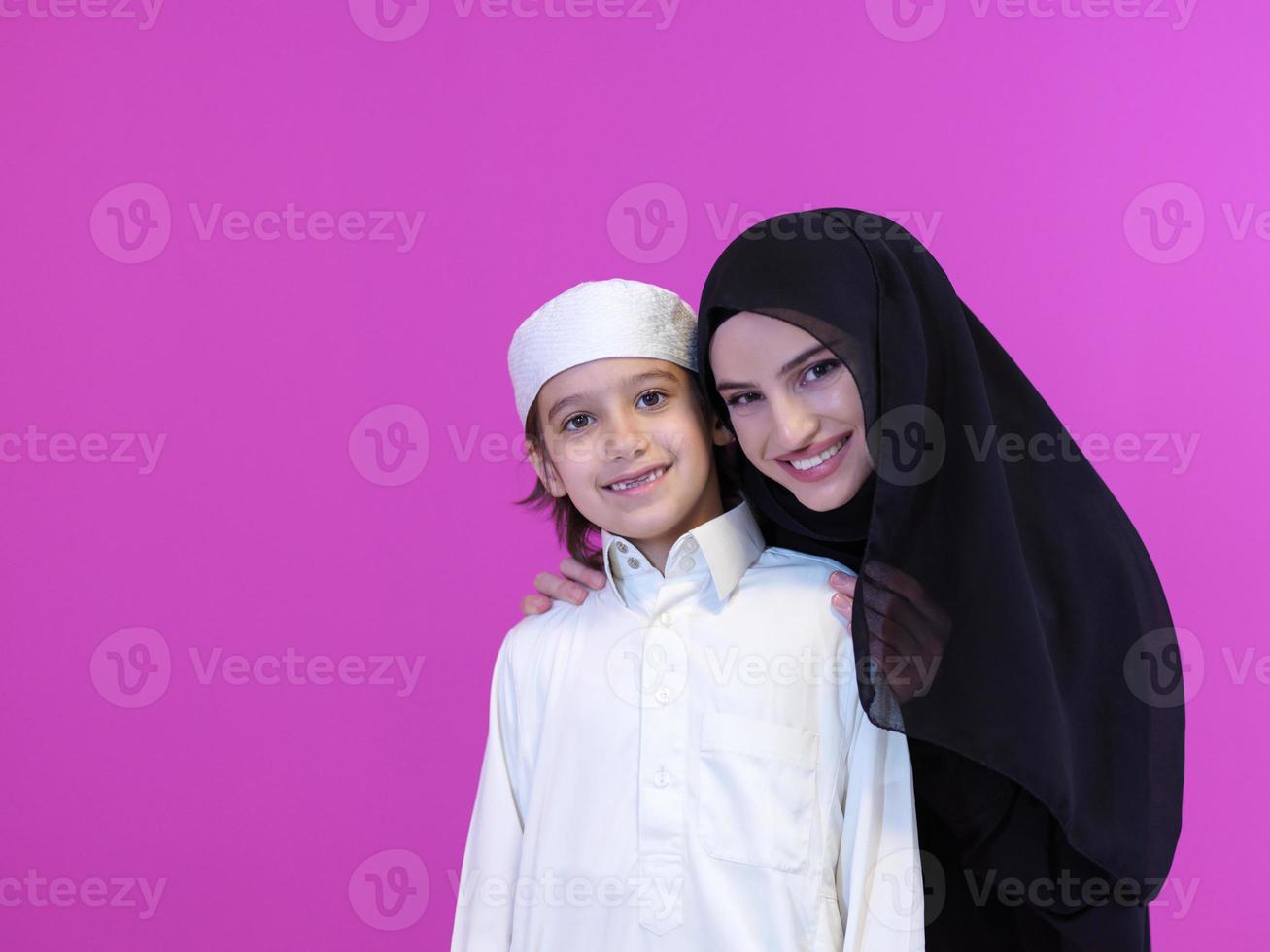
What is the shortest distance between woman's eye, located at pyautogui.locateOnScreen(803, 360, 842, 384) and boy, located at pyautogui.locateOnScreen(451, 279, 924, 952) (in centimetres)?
20

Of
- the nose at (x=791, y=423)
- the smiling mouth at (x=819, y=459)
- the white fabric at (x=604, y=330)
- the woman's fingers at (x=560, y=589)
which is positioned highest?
the white fabric at (x=604, y=330)

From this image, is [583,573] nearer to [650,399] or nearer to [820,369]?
[650,399]

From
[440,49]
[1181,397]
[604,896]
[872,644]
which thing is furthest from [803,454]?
[440,49]

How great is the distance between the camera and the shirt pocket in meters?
1.60

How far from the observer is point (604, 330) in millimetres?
1738

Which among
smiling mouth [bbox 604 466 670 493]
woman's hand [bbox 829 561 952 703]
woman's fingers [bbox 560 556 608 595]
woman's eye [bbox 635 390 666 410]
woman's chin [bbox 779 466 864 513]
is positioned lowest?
woman's hand [bbox 829 561 952 703]

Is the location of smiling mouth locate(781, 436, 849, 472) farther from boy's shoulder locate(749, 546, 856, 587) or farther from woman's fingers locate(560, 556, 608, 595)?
woman's fingers locate(560, 556, 608, 595)

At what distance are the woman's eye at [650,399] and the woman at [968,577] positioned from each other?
71 millimetres

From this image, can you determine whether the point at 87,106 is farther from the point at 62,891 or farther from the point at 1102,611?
the point at 1102,611

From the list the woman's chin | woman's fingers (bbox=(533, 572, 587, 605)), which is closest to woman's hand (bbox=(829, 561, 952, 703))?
the woman's chin

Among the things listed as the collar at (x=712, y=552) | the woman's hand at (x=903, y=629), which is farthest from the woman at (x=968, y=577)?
the collar at (x=712, y=552)

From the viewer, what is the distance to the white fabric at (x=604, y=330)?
1.74m

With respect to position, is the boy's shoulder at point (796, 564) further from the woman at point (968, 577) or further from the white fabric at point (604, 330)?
the white fabric at point (604, 330)

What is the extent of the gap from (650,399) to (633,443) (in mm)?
94
